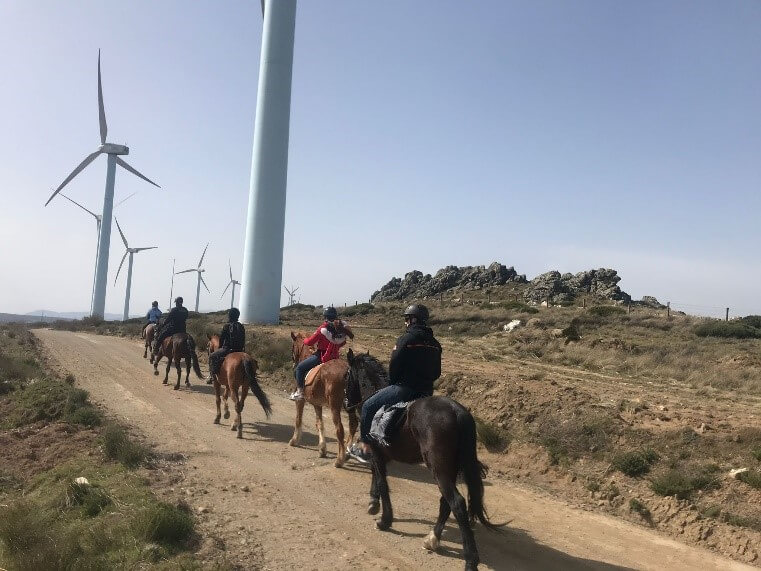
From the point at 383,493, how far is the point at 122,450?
209 inches

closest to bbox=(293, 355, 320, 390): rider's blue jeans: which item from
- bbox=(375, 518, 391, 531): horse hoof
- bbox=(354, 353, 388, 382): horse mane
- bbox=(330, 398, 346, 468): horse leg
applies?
bbox=(330, 398, 346, 468): horse leg

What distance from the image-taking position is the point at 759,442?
9.95m

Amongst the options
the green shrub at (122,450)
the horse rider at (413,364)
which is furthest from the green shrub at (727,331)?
the green shrub at (122,450)

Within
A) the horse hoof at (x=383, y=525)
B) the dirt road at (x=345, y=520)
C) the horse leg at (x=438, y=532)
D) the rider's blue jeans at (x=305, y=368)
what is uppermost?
→ the rider's blue jeans at (x=305, y=368)

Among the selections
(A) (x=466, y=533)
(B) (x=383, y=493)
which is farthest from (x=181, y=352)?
(A) (x=466, y=533)

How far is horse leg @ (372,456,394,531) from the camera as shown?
7.73 meters

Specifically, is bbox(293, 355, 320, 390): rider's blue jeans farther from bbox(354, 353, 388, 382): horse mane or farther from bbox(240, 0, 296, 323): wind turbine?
bbox(240, 0, 296, 323): wind turbine

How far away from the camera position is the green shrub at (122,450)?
33.1 feet

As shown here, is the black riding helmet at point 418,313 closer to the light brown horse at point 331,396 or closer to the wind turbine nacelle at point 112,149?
the light brown horse at point 331,396

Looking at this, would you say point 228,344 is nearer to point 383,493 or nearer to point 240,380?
point 240,380

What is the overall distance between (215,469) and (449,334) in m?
30.3

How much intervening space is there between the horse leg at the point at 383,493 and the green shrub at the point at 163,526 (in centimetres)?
249

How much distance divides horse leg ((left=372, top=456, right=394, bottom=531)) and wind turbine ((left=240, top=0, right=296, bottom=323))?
115ft

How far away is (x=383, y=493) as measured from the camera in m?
7.86
